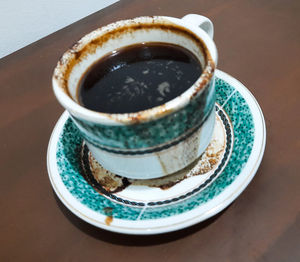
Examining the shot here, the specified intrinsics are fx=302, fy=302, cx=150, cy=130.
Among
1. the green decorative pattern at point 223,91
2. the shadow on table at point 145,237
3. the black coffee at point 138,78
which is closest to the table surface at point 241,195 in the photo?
the shadow on table at point 145,237

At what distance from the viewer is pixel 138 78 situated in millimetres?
688

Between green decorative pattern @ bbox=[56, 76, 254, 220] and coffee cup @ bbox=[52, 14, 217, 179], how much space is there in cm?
7

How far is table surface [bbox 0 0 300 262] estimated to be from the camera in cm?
59

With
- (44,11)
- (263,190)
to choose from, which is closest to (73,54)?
(263,190)

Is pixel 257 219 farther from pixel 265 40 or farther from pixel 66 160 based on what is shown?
pixel 265 40

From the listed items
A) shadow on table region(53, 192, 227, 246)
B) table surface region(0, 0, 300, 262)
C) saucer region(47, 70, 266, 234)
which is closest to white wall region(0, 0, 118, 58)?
table surface region(0, 0, 300, 262)

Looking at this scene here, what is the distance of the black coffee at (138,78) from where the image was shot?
62cm

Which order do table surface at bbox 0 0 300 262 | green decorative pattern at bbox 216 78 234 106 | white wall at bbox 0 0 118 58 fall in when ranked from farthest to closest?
1. white wall at bbox 0 0 118 58
2. green decorative pattern at bbox 216 78 234 106
3. table surface at bbox 0 0 300 262

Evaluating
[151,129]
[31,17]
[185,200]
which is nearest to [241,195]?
[185,200]

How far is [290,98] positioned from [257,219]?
357 mm

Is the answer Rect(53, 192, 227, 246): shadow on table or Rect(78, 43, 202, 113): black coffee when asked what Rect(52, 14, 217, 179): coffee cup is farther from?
Rect(53, 192, 227, 246): shadow on table

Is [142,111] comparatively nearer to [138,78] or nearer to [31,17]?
[138,78]

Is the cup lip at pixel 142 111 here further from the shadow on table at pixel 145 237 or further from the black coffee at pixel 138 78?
the shadow on table at pixel 145 237

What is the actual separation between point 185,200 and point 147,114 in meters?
0.22
